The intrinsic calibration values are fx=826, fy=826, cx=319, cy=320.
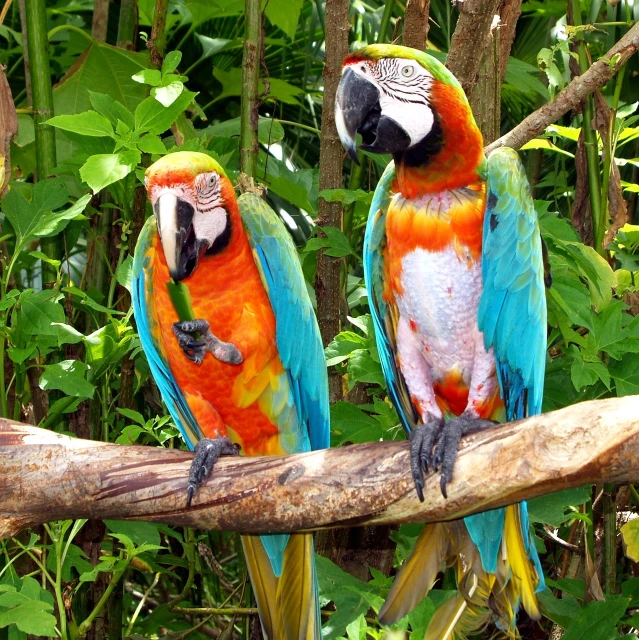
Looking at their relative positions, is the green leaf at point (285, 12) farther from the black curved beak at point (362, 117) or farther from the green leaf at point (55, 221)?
the black curved beak at point (362, 117)

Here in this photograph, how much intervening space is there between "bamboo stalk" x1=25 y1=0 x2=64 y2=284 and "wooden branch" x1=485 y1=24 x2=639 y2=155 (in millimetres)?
1208

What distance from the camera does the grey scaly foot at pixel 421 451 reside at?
4.61ft

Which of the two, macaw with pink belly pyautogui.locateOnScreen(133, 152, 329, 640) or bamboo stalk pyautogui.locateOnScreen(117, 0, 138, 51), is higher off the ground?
bamboo stalk pyautogui.locateOnScreen(117, 0, 138, 51)

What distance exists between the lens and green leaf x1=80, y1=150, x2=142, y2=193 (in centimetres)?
177

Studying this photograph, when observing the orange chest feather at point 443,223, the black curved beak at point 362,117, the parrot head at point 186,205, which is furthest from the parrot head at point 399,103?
the parrot head at point 186,205

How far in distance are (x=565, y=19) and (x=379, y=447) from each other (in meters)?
1.67

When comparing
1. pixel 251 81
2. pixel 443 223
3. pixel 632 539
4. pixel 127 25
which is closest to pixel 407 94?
pixel 443 223

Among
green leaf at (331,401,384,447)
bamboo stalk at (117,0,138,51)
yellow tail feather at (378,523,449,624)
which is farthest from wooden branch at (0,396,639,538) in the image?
bamboo stalk at (117,0,138,51)

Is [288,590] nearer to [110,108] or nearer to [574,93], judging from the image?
[110,108]

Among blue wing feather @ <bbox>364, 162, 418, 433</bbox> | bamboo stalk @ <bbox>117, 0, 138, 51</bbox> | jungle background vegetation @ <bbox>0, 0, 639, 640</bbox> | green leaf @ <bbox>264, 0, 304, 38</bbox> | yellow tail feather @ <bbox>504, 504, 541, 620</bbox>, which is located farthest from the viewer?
bamboo stalk @ <bbox>117, 0, 138, 51</bbox>

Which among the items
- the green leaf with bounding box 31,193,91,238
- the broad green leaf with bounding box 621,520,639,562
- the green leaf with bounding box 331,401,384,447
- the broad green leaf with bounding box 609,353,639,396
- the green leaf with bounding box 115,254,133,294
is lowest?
the broad green leaf with bounding box 621,520,639,562

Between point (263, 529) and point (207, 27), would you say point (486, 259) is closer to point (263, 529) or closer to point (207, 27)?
point (263, 529)

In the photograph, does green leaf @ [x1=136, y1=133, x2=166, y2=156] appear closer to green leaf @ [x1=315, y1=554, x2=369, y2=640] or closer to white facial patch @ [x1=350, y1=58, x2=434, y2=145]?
white facial patch @ [x1=350, y1=58, x2=434, y2=145]

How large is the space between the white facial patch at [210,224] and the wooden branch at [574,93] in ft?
2.18
